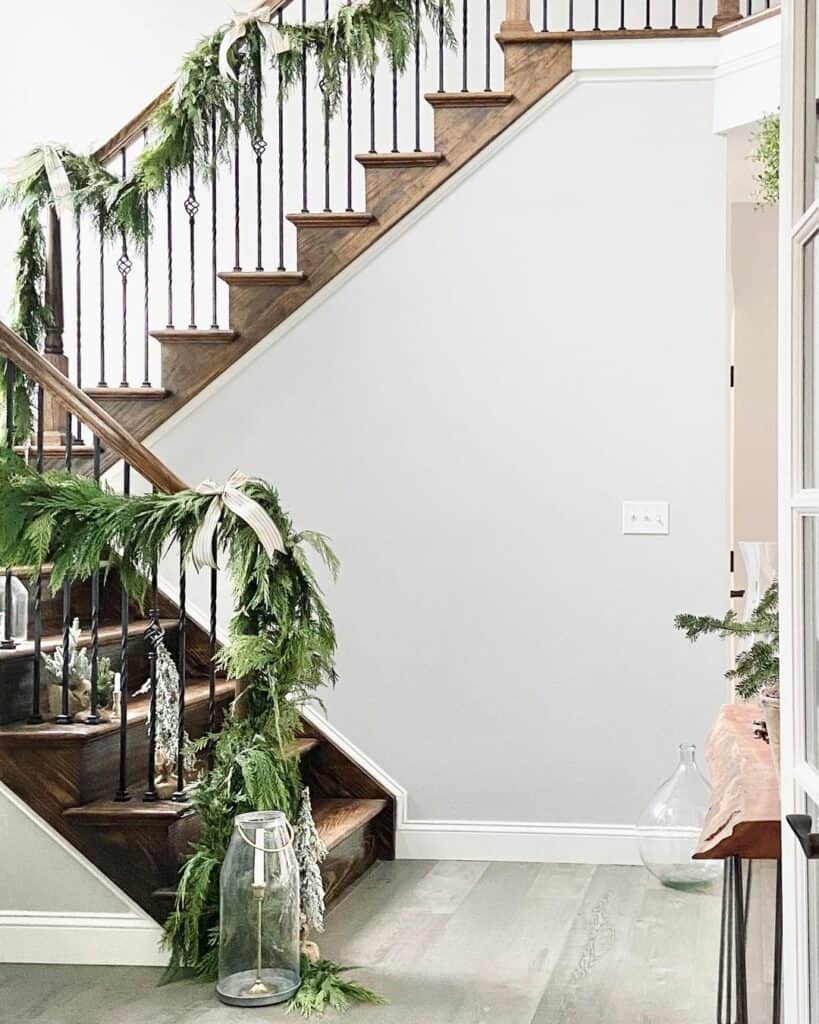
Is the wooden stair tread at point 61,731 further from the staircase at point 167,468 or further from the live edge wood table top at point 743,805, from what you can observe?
the live edge wood table top at point 743,805

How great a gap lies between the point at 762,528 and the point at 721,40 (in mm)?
2317

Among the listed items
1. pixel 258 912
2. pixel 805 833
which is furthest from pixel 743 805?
pixel 258 912

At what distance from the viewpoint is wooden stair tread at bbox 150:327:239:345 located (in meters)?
4.47

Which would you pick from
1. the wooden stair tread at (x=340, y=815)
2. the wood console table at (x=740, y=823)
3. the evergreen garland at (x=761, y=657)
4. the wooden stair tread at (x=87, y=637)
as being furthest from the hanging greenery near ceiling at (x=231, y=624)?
the evergreen garland at (x=761, y=657)

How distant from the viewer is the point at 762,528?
585cm

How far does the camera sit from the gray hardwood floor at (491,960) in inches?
118

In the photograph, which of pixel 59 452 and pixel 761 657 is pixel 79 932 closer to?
pixel 59 452

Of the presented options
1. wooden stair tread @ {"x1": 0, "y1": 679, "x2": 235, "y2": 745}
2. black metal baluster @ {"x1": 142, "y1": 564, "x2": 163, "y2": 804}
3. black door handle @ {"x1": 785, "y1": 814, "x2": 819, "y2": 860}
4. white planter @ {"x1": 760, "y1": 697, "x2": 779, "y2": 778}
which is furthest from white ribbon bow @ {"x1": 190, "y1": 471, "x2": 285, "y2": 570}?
black door handle @ {"x1": 785, "y1": 814, "x2": 819, "y2": 860}

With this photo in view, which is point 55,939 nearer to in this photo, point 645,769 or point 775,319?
point 645,769

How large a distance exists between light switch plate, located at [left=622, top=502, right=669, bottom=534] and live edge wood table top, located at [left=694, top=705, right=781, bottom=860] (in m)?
1.76

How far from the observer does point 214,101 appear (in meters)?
4.41

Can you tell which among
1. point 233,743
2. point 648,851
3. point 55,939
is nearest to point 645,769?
point 648,851

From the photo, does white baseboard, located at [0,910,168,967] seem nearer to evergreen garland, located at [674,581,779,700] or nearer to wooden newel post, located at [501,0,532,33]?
evergreen garland, located at [674,581,779,700]

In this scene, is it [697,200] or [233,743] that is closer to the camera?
[233,743]
